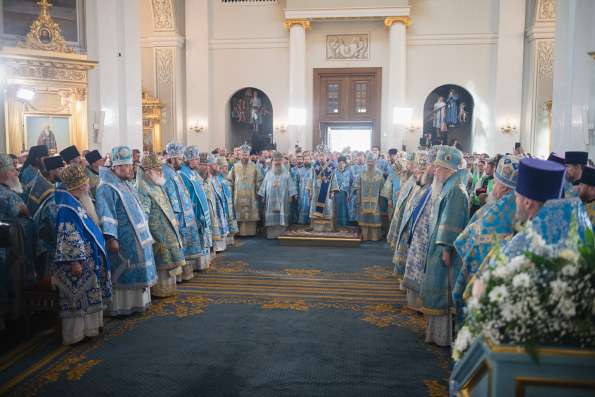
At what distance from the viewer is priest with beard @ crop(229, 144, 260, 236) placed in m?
11.3

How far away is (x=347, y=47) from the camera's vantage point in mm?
19469

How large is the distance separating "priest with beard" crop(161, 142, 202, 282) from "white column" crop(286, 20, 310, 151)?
11.4 m

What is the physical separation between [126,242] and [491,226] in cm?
393

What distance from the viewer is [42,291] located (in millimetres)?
5062

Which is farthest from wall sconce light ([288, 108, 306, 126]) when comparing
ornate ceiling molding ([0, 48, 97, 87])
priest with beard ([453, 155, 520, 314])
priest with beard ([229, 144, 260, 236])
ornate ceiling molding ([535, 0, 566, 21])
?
priest with beard ([453, 155, 520, 314])

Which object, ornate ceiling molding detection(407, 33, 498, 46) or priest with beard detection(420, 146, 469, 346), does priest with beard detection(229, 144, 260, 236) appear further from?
ornate ceiling molding detection(407, 33, 498, 46)

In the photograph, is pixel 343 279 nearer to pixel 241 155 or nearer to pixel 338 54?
pixel 241 155

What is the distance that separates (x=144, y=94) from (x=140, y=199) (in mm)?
13818

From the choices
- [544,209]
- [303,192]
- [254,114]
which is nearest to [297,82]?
[254,114]

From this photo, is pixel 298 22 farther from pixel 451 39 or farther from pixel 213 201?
pixel 213 201

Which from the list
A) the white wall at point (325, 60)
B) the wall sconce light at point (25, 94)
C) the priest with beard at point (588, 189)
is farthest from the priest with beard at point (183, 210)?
the white wall at point (325, 60)

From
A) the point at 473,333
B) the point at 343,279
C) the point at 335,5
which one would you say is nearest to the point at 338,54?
the point at 335,5

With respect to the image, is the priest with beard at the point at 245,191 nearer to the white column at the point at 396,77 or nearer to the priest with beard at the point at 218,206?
the priest with beard at the point at 218,206

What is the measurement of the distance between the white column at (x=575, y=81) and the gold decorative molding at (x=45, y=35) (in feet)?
36.9
